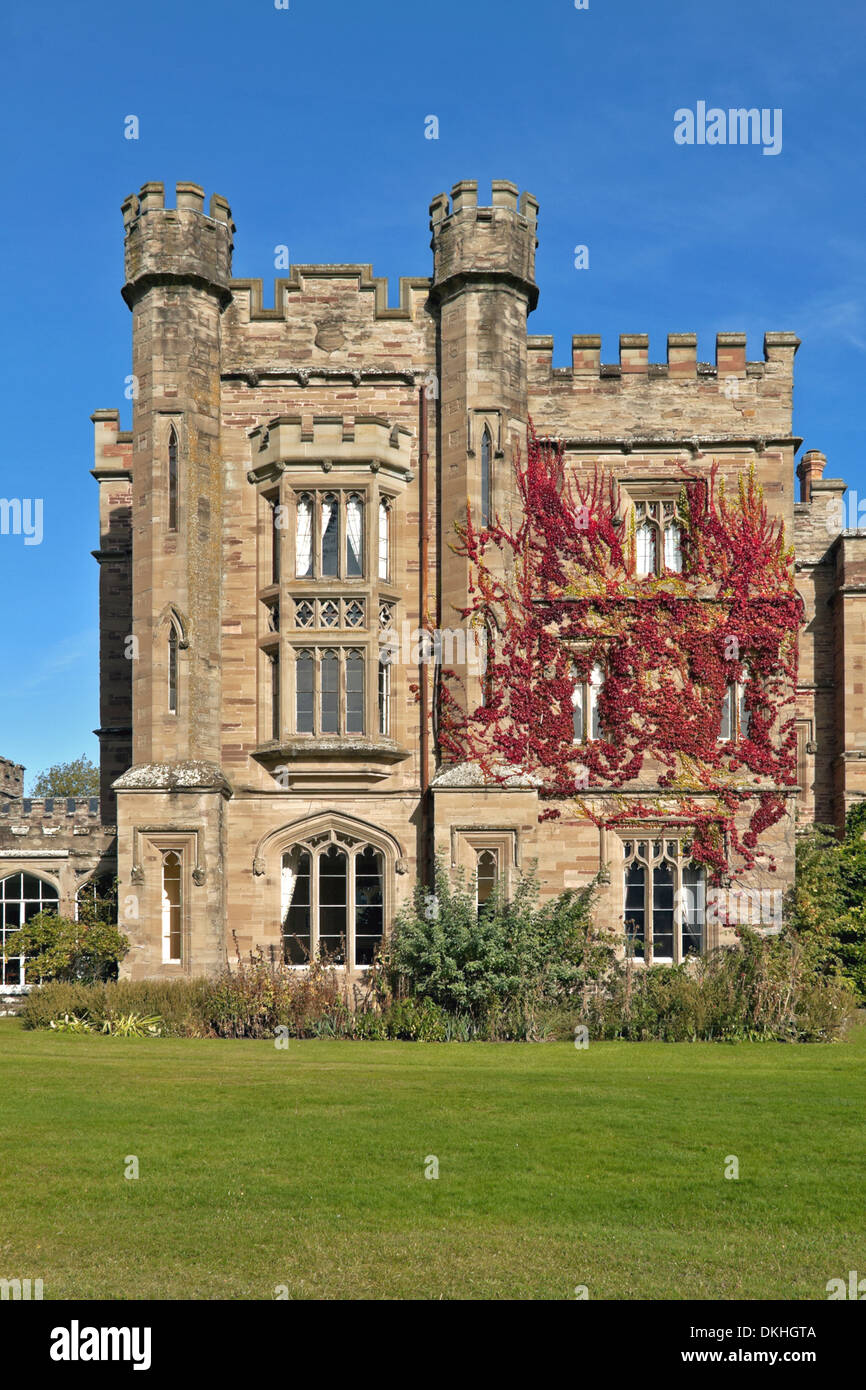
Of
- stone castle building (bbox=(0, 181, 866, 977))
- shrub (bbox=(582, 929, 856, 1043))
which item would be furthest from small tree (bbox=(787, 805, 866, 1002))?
shrub (bbox=(582, 929, 856, 1043))

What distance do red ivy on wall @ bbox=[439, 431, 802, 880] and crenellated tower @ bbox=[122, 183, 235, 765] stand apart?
13.8 ft

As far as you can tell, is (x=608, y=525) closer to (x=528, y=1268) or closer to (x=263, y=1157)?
(x=263, y=1157)

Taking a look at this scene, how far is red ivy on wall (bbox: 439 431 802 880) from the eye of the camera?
21.8 metres

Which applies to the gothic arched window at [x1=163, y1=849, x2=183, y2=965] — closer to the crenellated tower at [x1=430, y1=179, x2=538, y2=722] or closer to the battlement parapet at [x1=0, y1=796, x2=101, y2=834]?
the battlement parapet at [x1=0, y1=796, x2=101, y2=834]

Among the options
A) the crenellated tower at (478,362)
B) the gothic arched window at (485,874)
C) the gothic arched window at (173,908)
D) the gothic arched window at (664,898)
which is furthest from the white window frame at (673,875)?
the gothic arched window at (173,908)

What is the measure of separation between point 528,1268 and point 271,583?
15.7 meters

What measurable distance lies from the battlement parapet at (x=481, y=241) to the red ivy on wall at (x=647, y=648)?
2887 mm

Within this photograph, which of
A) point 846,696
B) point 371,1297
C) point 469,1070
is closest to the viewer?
point 371,1297

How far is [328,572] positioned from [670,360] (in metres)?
7.35

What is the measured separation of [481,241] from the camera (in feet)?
71.5

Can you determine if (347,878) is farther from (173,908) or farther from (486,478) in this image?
(486,478)

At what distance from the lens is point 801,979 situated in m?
19.1

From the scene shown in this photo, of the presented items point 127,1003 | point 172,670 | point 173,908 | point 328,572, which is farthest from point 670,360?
point 127,1003
